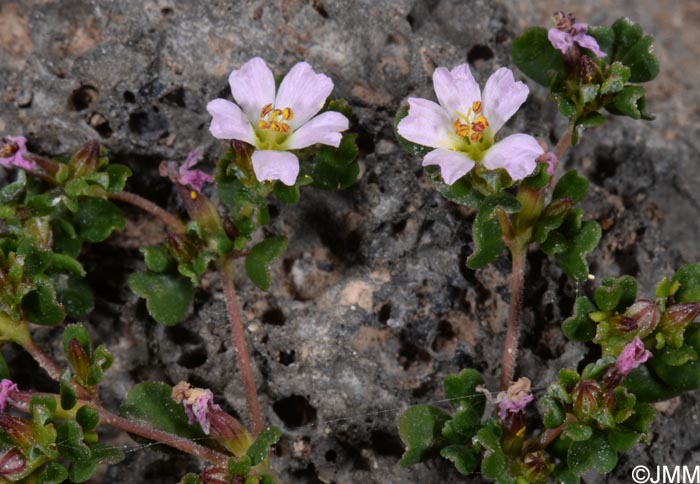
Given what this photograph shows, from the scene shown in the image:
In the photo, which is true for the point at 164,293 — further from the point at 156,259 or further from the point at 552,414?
the point at 552,414

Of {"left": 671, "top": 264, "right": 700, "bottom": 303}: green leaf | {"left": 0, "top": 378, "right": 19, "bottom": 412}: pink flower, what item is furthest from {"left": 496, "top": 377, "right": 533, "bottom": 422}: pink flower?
{"left": 0, "top": 378, "right": 19, "bottom": 412}: pink flower

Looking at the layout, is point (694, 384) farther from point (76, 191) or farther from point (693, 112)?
point (76, 191)

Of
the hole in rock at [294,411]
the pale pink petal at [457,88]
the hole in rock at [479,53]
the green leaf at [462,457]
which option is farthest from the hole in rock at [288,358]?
the hole in rock at [479,53]

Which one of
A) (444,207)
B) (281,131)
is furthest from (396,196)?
(281,131)

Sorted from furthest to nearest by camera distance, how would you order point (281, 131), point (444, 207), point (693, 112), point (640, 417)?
1. point (693, 112)
2. point (444, 207)
3. point (281, 131)
4. point (640, 417)

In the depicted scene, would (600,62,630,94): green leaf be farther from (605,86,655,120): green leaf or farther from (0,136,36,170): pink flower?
(0,136,36,170): pink flower

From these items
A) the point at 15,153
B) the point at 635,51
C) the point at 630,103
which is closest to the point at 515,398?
the point at 630,103

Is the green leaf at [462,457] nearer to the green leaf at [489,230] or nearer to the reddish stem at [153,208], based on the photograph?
the green leaf at [489,230]
